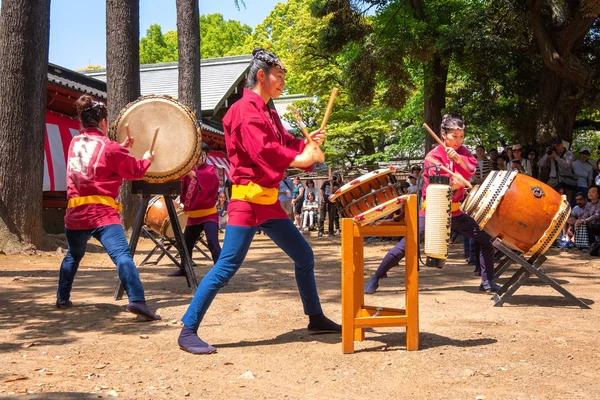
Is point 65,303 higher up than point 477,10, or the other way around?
point 477,10

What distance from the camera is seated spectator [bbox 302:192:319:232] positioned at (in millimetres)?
19833

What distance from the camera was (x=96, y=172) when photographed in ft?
17.7

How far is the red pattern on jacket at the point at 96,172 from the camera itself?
540 cm

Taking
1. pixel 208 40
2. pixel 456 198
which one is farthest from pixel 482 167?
pixel 208 40

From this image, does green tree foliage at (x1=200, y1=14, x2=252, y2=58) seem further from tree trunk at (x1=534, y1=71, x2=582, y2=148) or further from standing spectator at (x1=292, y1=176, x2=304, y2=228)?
tree trunk at (x1=534, y1=71, x2=582, y2=148)

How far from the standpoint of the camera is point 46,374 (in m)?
3.92

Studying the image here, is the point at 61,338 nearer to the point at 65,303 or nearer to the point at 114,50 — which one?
the point at 65,303

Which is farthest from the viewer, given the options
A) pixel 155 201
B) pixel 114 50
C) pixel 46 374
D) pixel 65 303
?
pixel 114 50

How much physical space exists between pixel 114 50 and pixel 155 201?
13.1 feet

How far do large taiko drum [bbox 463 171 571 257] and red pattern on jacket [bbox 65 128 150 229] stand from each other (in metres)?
3.00

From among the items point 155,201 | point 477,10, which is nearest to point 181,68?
point 155,201

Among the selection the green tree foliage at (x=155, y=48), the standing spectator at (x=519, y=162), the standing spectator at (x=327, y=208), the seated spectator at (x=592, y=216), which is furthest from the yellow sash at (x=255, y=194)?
the green tree foliage at (x=155, y=48)

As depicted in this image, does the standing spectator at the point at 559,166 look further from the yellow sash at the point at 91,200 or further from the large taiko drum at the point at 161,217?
the yellow sash at the point at 91,200

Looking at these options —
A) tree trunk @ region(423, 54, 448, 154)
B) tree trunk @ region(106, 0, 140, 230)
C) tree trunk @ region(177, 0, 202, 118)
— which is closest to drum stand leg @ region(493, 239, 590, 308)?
tree trunk @ region(106, 0, 140, 230)
